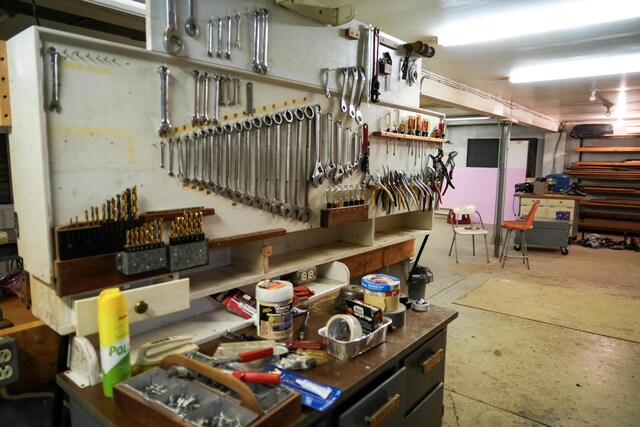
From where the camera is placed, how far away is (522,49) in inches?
113

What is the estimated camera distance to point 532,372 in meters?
2.37

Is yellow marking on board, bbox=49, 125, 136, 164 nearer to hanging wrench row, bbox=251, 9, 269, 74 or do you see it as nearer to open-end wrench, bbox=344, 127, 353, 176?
hanging wrench row, bbox=251, 9, 269, 74

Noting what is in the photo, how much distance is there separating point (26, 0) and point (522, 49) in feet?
9.35

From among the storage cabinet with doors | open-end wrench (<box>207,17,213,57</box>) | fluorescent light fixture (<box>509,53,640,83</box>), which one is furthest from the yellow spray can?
the storage cabinet with doors

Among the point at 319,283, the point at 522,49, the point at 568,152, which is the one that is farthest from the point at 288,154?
the point at 568,152

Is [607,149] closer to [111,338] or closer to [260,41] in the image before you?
[260,41]

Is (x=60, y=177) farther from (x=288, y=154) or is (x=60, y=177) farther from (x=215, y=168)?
(x=288, y=154)

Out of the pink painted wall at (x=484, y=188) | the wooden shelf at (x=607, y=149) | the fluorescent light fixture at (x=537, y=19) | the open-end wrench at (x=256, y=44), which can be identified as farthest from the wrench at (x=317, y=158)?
the wooden shelf at (x=607, y=149)

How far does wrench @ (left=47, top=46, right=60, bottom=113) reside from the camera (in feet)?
3.06

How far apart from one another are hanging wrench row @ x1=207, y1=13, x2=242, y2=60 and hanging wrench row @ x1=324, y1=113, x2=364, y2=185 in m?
0.50

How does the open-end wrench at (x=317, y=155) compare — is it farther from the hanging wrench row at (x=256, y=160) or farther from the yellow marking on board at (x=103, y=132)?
the yellow marking on board at (x=103, y=132)

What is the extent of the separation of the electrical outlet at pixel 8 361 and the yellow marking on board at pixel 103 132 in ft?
1.68

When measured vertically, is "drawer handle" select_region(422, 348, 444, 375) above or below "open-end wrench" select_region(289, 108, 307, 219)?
below

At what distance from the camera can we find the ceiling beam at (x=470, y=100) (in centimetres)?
377
